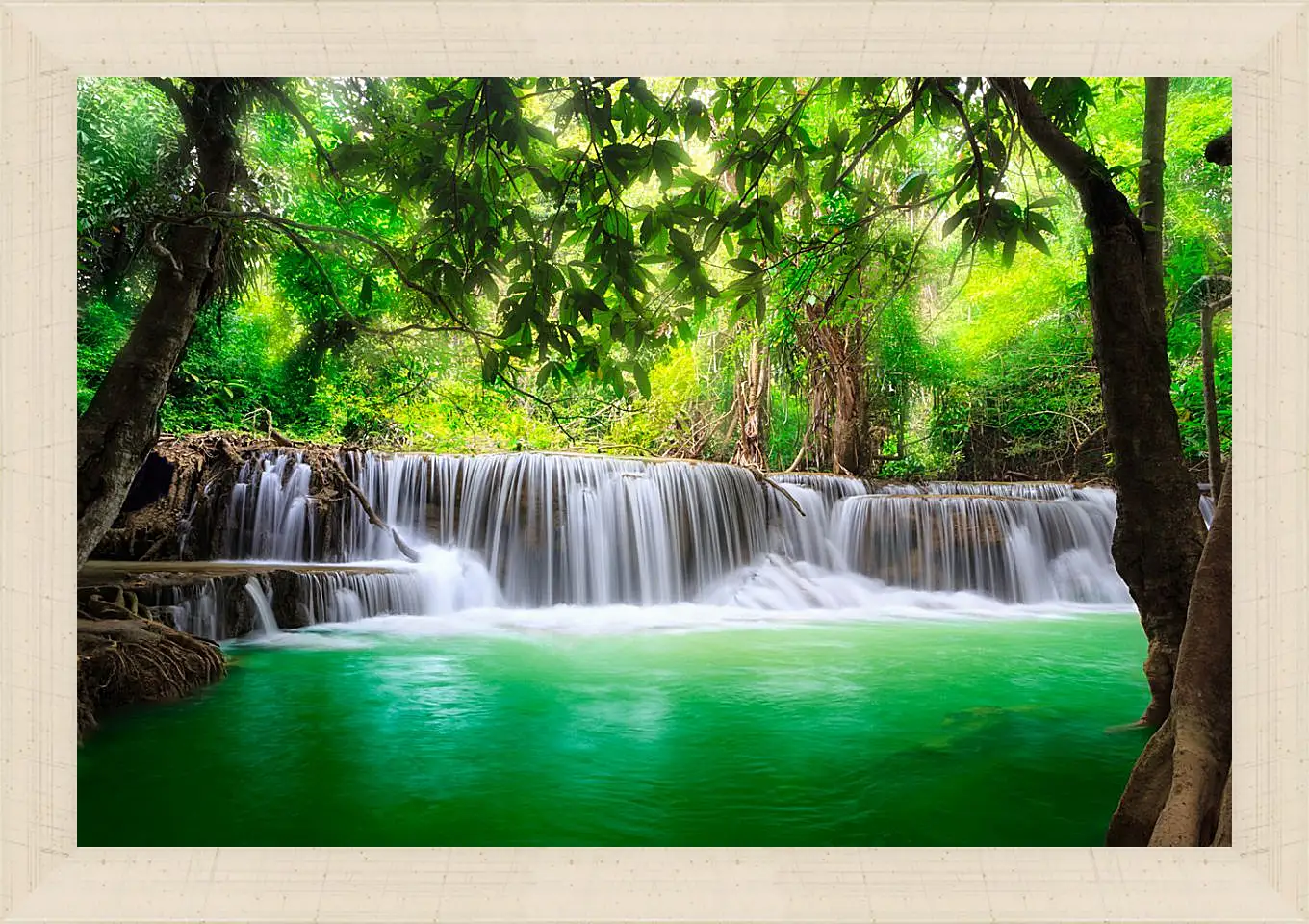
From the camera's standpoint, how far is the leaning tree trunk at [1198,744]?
1.36 metres

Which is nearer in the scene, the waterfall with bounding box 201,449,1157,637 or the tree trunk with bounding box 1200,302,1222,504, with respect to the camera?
the tree trunk with bounding box 1200,302,1222,504

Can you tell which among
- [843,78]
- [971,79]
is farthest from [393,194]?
[971,79]

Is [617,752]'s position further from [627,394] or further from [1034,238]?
[1034,238]

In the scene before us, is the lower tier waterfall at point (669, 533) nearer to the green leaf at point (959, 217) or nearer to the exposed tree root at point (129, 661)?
the exposed tree root at point (129, 661)

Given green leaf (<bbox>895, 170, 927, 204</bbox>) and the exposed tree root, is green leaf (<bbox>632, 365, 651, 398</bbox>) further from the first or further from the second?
the exposed tree root

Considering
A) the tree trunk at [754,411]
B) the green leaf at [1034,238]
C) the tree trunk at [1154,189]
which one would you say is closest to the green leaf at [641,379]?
the green leaf at [1034,238]

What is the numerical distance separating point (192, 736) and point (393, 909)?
1.33 m

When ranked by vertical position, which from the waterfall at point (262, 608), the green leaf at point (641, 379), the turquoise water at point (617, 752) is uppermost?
the green leaf at point (641, 379)

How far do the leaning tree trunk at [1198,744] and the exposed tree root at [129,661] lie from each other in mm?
2470

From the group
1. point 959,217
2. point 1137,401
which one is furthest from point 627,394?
point 1137,401

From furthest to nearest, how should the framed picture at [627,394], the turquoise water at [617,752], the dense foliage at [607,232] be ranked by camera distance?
the turquoise water at [617,752]
the dense foliage at [607,232]
the framed picture at [627,394]

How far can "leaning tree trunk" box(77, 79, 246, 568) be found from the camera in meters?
2.01

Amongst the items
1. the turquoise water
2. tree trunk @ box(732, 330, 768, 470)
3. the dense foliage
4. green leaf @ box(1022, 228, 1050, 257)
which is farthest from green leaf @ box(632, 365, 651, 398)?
tree trunk @ box(732, 330, 768, 470)

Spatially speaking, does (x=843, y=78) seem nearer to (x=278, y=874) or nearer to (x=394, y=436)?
(x=278, y=874)
